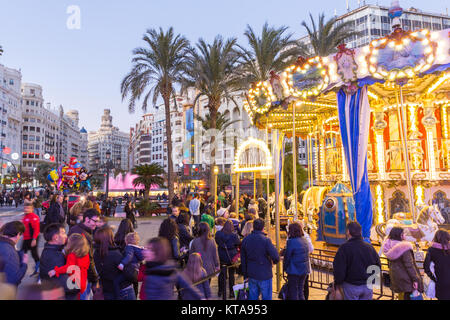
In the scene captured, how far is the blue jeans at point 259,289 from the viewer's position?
15.9 feet

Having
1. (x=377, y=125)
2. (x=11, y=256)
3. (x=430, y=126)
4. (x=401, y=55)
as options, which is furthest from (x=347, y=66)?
(x=11, y=256)

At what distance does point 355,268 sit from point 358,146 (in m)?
5.36

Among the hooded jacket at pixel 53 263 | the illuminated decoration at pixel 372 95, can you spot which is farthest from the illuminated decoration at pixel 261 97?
the hooded jacket at pixel 53 263

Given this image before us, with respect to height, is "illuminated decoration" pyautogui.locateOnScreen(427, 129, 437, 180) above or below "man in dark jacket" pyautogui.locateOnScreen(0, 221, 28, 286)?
above

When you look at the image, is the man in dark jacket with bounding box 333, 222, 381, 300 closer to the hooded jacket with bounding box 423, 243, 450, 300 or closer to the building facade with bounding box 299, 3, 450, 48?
the hooded jacket with bounding box 423, 243, 450, 300

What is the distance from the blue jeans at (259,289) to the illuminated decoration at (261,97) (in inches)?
275

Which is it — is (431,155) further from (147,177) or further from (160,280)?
(147,177)

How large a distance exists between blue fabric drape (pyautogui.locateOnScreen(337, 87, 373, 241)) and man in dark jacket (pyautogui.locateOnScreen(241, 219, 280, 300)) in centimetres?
444

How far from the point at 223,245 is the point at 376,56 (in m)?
6.00

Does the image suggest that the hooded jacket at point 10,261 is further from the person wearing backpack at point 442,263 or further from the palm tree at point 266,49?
the palm tree at point 266,49

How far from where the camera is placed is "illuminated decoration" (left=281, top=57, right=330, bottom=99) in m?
9.02

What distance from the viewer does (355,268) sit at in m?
3.93

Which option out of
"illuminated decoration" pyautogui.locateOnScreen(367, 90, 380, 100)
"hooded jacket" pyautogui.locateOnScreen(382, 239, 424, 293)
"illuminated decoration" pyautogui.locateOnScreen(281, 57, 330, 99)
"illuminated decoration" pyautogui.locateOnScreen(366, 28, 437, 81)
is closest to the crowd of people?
"hooded jacket" pyautogui.locateOnScreen(382, 239, 424, 293)

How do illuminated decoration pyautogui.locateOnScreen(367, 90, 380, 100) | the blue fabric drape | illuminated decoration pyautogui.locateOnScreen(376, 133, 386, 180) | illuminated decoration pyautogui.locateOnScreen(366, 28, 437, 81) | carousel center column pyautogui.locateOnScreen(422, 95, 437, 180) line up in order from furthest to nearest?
illuminated decoration pyautogui.locateOnScreen(376, 133, 386, 180)
illuminated decoration pyautogui.locateOnScreen(367, 90, 380, 100)
carousel center column pyautogui.locateOnScreen(422, 95, 437, 180)
the blue fabric drape
illuminated decoration pyautogui.locateOnScreen(366, 28, 437, 81)
